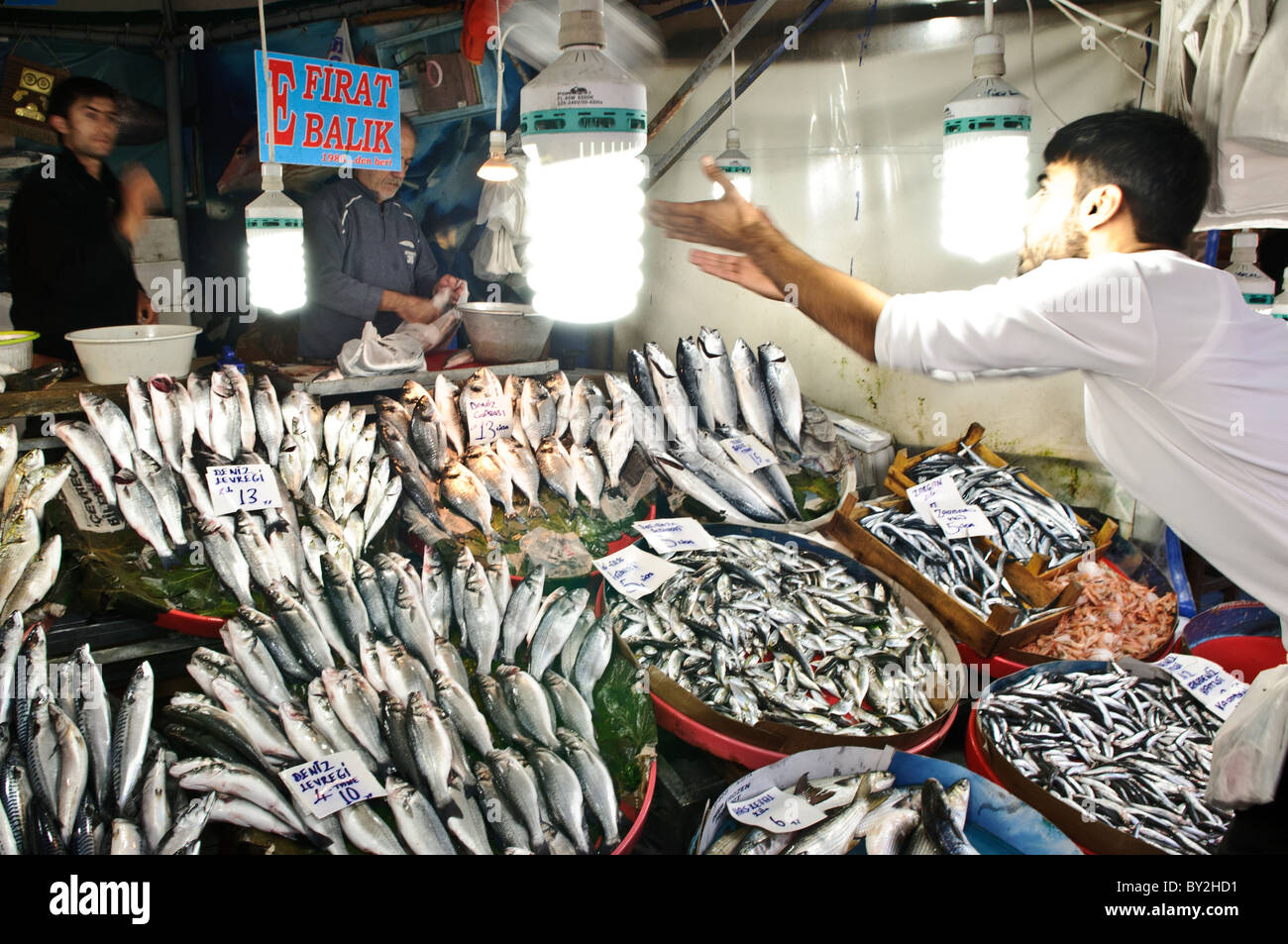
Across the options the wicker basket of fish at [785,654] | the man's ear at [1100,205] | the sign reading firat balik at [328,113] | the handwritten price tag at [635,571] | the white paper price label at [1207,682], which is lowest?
the white paper price label at [1207,682]

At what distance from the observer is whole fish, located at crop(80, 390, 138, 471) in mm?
2908

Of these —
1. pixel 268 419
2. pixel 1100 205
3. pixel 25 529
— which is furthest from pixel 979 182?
pixel 25 529

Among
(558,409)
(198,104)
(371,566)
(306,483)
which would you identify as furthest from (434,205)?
(371,566)

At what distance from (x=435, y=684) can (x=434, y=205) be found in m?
5.43

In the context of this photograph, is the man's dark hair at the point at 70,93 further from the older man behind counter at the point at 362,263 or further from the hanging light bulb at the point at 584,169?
the hanging light bulb at the point at 584,169

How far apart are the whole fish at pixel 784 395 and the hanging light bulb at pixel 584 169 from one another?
1.95 meters

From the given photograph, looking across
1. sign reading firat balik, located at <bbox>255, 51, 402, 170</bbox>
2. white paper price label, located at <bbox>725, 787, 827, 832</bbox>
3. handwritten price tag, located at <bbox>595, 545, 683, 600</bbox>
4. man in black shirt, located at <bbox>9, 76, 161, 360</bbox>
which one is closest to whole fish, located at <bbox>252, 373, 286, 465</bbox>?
sign reading firat balik, located at <bbox>255, 51, 402, 170</bbox>

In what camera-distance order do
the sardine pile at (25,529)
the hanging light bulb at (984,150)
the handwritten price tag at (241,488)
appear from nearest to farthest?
the sardine pile at (25,529), the handwritten price tag at (241,488), the hanging light bulb at (984,150)

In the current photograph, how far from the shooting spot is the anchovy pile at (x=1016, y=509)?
137 inches

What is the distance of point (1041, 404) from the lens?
4.46 m

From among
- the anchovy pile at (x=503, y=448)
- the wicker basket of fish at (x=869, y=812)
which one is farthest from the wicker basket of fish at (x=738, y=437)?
the wicker basket of fish at (x=869, y=812)

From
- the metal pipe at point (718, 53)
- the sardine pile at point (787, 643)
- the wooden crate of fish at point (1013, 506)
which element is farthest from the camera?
the wooden crate of fish at point (1013, 506)

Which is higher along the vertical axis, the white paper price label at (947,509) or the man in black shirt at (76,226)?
the man in black shirt at (76,226)

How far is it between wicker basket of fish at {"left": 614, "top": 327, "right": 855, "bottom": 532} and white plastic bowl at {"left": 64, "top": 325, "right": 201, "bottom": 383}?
6.54 ft
